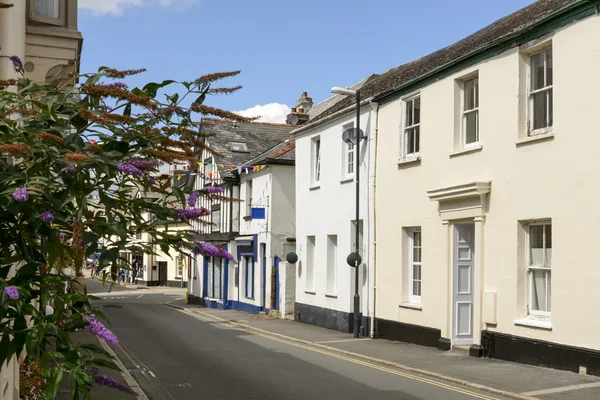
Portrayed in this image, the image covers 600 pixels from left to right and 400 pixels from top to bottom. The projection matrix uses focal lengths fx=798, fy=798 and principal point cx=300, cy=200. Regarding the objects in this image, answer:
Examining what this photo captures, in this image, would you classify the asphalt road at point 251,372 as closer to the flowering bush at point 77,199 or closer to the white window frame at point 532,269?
the white window frame at point 532,269

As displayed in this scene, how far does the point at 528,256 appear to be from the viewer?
50.5 feet

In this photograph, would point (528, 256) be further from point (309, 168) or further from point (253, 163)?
point (253, 163)

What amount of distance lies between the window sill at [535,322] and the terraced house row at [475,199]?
0.09 feet

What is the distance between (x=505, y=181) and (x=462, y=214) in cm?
163

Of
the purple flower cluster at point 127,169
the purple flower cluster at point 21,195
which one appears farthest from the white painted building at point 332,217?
the purple flower cluster at point 21,195

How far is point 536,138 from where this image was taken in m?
15.0

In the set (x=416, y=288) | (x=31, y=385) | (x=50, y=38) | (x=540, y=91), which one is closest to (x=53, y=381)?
(x=31, y=385)

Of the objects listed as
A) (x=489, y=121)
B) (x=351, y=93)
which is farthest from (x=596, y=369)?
(x=351, y=93)

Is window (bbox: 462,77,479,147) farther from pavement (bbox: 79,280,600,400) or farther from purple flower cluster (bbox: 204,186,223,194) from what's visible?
purple flower cluster (bbox: 204,186,223,194)

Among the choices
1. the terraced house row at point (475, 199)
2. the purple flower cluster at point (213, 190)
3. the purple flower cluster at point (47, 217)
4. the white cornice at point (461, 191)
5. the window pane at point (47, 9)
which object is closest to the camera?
the purple flower cluster at point (47, 217)

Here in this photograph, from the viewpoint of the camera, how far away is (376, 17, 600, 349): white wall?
1363cm

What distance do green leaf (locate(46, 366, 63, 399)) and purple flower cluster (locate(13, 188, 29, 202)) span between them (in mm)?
738

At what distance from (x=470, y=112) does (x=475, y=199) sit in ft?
6.71

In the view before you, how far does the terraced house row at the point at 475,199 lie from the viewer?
13.9m
